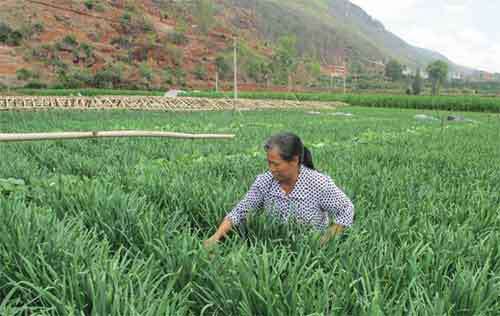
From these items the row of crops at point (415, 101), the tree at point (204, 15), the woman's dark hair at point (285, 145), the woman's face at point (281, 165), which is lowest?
the row of crops at point (415, 101)

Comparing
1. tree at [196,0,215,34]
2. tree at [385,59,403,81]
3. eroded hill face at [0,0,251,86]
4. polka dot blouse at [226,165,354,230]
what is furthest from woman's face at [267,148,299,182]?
tree at [385,59,403,81]

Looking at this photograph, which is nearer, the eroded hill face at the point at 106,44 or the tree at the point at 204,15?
the eroded hill face at the point at 106,44

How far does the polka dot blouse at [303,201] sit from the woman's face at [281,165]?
0.15m

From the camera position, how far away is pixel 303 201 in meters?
2.78

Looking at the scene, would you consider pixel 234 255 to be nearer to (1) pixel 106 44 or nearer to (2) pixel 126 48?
(1) pixel 106 44

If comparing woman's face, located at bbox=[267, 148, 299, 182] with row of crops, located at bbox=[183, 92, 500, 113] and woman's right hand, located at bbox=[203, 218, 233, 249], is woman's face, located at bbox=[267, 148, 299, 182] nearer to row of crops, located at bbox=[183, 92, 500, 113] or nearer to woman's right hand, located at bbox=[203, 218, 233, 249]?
woman's right hand, located at bbox=[203, 218, 233, 249]

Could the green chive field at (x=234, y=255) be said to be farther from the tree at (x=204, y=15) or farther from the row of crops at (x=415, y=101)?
the tree at (x=204, y=15)

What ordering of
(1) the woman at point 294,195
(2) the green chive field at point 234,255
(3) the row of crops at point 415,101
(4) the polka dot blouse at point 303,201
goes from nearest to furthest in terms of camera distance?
(2) the green chive field at point 234,255 < (1) the woman at point 294,195 < (4) the polka dot blouse at point 303,201 < (3) the row of crops at point 415,101

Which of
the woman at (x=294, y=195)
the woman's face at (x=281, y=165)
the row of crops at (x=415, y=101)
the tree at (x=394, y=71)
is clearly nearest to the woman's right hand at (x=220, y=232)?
the woman at (x=294, y=195)

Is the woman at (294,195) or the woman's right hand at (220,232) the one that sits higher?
the woman at (294,195)

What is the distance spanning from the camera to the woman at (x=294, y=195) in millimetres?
2512

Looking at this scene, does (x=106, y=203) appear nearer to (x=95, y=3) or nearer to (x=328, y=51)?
(x=95, y=3)

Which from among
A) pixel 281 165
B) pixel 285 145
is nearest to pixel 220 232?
pixel 281 165

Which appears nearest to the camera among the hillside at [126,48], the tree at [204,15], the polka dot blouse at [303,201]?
the polka dot blouse at [303,201]
